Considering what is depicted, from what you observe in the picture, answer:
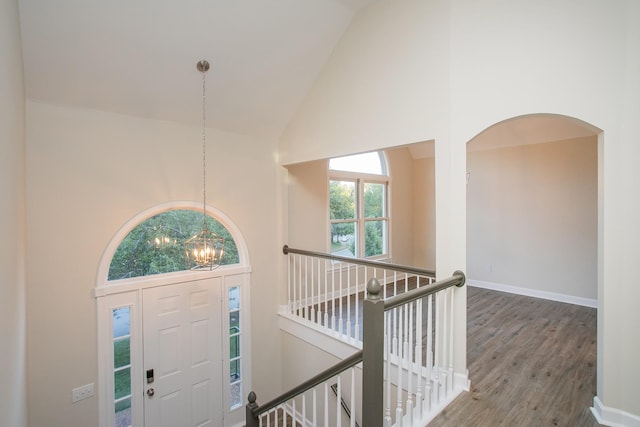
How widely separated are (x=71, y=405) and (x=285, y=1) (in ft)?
15.5

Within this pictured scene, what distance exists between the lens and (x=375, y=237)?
6.66 metres

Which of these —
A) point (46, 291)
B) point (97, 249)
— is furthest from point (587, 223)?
point (46, 291)

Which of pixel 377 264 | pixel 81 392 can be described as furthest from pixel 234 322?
pixel 377 264

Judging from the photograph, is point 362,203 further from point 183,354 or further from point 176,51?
point 176,51

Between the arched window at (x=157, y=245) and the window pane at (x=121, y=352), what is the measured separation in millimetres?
741

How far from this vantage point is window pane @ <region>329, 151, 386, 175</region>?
233 inches

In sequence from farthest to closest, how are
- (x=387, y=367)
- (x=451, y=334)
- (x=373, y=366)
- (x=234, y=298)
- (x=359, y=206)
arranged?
(x=359, y=206) < (x=234, y=298) < (x=451, y=334) < (x=387, y=367) < (x=373, y=366)

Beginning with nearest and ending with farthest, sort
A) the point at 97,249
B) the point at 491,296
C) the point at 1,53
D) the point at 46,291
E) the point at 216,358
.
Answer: the point at 1,53, the point at 46,291, the point at 97,249, the point at 216,358, the point at 491,296

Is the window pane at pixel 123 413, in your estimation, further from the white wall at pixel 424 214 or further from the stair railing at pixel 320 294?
the white wall at pixel 424 214

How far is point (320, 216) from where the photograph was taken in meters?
5.59

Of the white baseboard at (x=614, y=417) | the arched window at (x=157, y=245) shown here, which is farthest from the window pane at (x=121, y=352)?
the white baseboard at (x=614, y=417)

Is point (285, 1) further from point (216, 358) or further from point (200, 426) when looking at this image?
point (200, 426)

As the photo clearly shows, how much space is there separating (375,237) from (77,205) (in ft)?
16.8

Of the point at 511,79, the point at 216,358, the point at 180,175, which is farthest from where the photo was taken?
the point at 216,358
